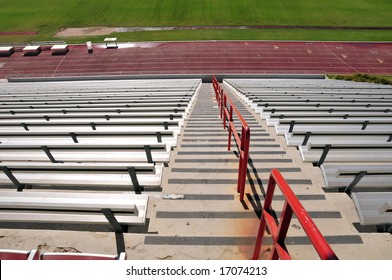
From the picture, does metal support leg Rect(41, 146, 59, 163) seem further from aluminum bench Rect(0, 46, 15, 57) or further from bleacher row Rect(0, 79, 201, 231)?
aluminum bench Rect(0, 46, 15, 57)

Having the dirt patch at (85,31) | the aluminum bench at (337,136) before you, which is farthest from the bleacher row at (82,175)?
the dirt patch at (85,31)

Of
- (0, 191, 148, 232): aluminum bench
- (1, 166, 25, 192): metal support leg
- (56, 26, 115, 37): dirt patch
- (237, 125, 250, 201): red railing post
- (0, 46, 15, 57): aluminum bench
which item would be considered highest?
(56, 26, 115, 37): dirt patch

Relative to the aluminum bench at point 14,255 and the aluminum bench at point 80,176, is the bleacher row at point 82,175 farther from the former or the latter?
the aluminum bench at point 14,255

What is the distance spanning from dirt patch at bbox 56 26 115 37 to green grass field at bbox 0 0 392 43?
54.9 inches

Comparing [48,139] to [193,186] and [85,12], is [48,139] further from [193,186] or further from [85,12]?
[85,12]

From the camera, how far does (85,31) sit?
3347 cm

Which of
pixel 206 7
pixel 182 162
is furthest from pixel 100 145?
pixel 206 7

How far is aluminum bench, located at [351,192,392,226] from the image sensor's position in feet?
9.38

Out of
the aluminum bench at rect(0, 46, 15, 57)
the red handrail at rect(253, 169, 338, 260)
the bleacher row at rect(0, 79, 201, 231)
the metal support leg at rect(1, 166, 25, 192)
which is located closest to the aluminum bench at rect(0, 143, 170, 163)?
the bleacher row at rect(0, 79, 201, 231)

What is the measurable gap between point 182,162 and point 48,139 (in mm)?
3122

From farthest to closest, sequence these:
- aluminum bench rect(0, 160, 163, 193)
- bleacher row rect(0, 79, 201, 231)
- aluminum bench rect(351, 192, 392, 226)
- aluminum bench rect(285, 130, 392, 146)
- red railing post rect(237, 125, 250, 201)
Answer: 1. aluminum bench rect(285, 130, 392, 146)
2. aluminum bench rect(0, 160, 163, 193)
3. red railing post rect(237, 125, 250, 201)
4. bleacher row rect(0, 79, 201, 231)
5. aluminum bench rect(351, 192, 392, 226)

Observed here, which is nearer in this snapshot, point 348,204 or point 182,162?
point 348,204
